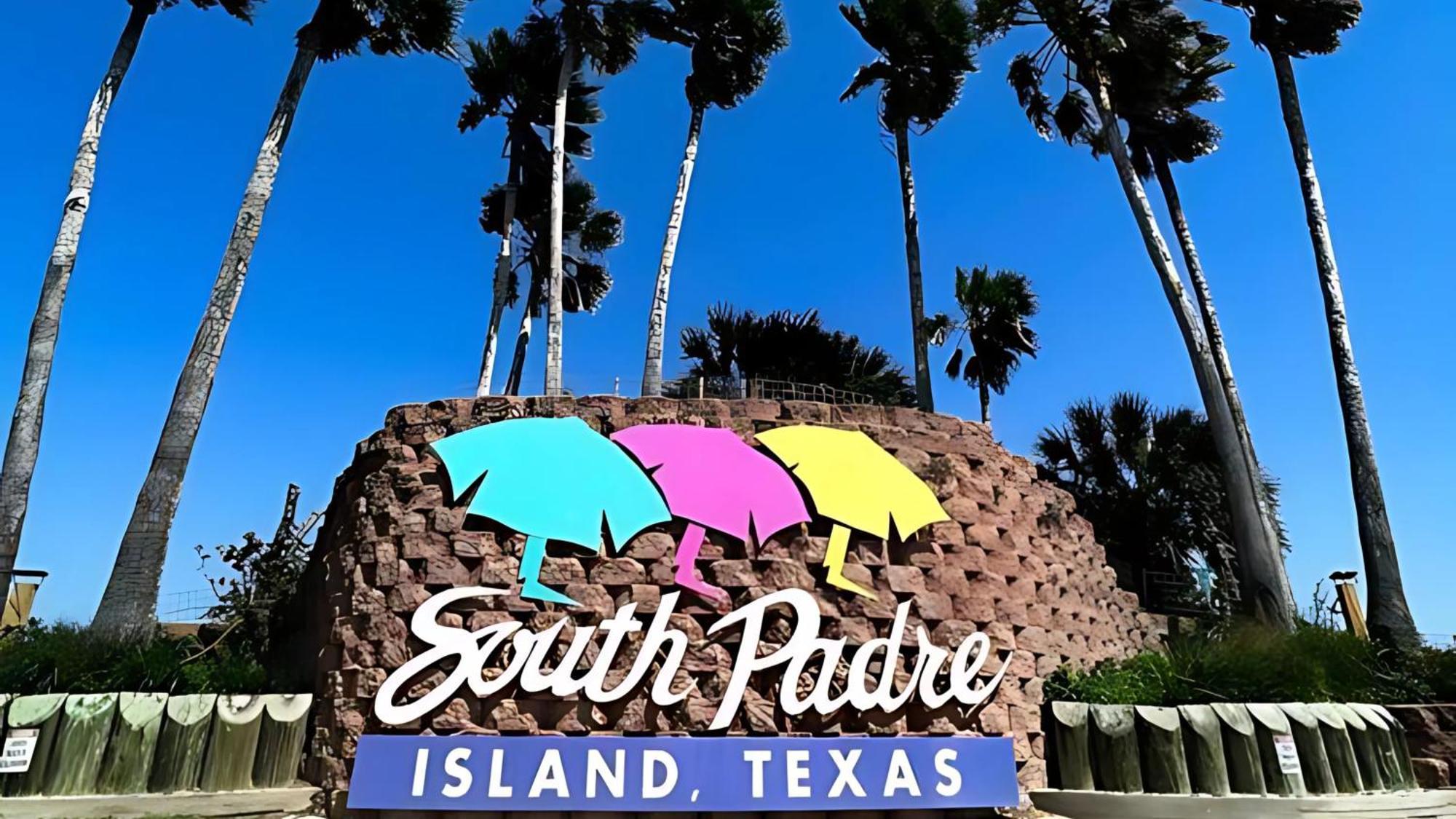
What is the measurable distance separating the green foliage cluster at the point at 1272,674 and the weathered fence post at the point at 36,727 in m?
10.2

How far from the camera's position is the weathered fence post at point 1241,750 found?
338 inches

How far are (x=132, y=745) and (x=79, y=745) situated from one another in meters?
0.43

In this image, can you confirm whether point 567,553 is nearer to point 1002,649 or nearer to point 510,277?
point 1002,649

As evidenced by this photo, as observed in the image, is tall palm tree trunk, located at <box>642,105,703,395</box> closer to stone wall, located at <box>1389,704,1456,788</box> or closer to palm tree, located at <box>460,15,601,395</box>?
palm tree, located at <box>460,15,601,395</box>

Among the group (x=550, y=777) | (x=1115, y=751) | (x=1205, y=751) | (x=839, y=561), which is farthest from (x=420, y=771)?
(x=1205, y=751)

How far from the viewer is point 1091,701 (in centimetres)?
977

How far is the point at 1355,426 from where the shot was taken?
44.4 ft

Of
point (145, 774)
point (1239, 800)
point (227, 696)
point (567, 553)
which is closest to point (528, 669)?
point (567, 553)

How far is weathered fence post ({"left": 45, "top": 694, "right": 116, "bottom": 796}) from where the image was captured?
26.1ft

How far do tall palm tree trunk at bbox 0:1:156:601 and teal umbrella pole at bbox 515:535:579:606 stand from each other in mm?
7340

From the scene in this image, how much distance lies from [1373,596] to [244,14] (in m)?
19.9

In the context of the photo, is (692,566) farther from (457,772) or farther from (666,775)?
(457,772)

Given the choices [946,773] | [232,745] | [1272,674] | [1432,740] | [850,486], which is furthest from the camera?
[850,486]

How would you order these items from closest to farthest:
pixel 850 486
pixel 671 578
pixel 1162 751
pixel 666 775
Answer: pixel 666 775
pixel 1162 751
pixel 671 578
pixel 850 486
